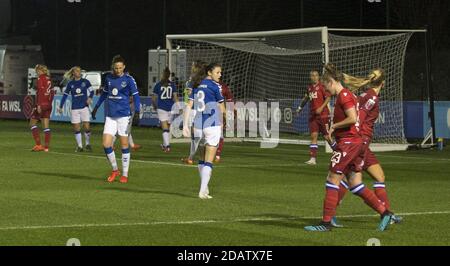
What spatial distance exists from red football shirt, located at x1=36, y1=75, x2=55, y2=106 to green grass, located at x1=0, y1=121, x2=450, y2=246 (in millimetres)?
1638

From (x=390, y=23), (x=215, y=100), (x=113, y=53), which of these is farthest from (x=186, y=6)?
(x=215, y=100)

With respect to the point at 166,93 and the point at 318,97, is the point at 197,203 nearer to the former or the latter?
the point at 318,97

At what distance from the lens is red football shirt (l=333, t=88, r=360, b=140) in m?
13.8

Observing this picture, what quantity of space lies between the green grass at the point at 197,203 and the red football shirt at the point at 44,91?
1.64 meters

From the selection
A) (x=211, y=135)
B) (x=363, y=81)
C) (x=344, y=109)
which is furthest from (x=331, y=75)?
(x=211, y=135)

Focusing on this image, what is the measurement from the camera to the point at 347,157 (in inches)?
539

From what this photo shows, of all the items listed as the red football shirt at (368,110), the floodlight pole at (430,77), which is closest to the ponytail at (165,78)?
the floodlight pole at (430,77)

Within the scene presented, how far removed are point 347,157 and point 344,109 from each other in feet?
2.00

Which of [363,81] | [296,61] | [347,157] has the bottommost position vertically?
[347,157]

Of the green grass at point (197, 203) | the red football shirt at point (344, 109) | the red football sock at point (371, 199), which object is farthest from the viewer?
the red football sock at point (371, 199)

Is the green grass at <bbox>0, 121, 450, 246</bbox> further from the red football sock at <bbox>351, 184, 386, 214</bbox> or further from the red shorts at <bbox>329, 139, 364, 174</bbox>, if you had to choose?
the red shorts at <bbox>329, 139, 364, 174</bbox>

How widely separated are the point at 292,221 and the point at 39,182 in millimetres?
6977

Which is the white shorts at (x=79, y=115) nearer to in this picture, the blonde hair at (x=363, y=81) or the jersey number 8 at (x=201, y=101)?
the jersey number 8 at (x=201, y=101)

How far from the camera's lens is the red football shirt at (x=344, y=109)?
13.8 metres
